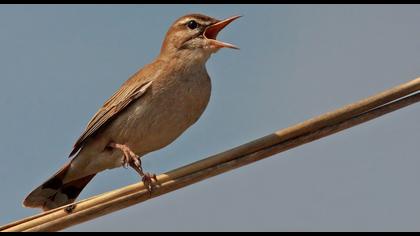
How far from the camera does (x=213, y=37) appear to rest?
30.6 feet

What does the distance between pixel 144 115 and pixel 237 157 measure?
2919 millimetres

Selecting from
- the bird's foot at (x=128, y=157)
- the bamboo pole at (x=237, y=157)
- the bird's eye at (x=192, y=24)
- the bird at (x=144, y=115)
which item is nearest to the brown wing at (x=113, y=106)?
the bird at (x=144, y=115)

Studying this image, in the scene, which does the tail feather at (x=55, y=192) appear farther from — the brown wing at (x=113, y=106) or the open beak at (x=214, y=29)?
the open beak at (x=214, y=29)

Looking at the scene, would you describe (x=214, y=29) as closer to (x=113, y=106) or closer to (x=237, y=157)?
(x=113, y=106)

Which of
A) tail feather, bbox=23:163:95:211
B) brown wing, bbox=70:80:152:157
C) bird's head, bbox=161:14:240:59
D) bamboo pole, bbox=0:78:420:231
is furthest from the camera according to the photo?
bird's head, bbox=161:14:240:59

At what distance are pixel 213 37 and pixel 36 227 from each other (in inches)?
180

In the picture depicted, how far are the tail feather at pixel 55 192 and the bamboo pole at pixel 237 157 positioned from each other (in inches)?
140

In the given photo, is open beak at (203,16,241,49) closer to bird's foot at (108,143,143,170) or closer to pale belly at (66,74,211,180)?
pale belly at (66,74,211,180)

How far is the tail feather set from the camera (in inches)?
348

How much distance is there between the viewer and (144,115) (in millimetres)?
8266

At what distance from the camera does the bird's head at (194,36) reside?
901 centimetres

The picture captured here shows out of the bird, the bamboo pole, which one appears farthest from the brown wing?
the bamboo pole

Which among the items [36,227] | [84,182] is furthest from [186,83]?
[36,227]

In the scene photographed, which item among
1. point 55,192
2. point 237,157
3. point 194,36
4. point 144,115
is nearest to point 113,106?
point 144,115
